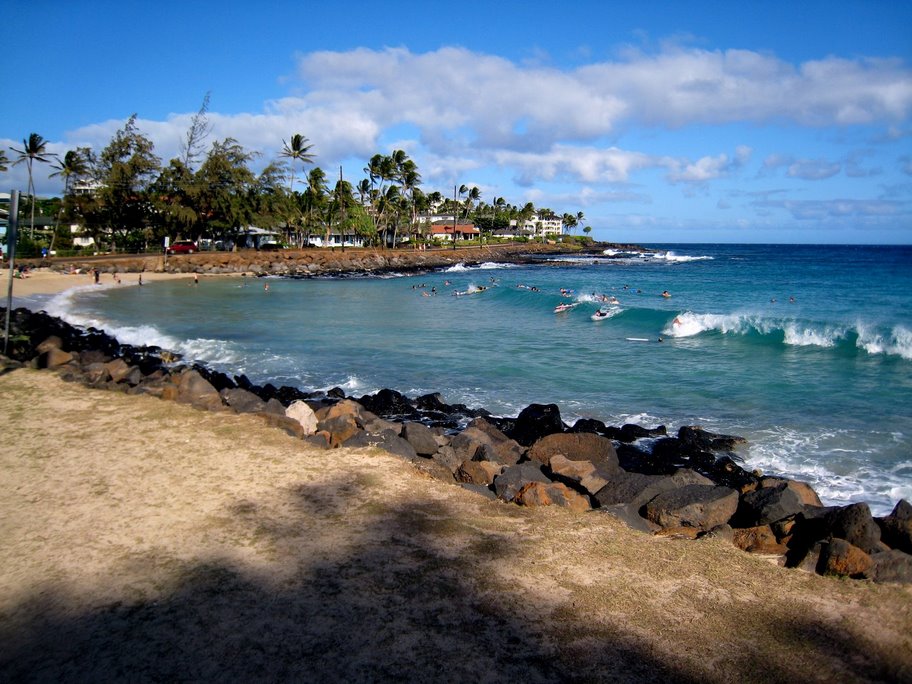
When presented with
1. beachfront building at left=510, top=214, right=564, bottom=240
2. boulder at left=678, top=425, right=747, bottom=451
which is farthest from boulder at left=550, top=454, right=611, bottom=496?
beachfront building at left=510, top=214, right=564, bottom=240

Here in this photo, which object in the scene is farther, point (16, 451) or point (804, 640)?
point (16, 451)

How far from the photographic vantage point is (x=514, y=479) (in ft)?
25.5

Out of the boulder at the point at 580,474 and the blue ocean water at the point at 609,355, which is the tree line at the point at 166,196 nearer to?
the blue ocean water at the point at 609,355

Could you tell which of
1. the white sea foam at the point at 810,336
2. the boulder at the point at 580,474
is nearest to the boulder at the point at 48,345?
the boulder at the point at 580,474

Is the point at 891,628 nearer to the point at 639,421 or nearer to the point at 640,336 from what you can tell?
the point at 639,421

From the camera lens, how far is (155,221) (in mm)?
56969

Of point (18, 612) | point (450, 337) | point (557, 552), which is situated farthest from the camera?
point (450, 337)

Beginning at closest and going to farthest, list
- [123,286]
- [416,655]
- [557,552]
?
1. [416,655]
2. [557,552]
3. [123,286]

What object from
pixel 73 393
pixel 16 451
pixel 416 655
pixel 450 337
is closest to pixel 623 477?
pixel 416 655

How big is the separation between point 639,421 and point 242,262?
49.7 metres

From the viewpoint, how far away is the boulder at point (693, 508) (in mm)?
6844

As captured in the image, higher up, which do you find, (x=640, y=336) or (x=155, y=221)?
(x=155, y=221)

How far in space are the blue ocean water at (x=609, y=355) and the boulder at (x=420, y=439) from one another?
4.09 meters

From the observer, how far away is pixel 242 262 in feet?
184
